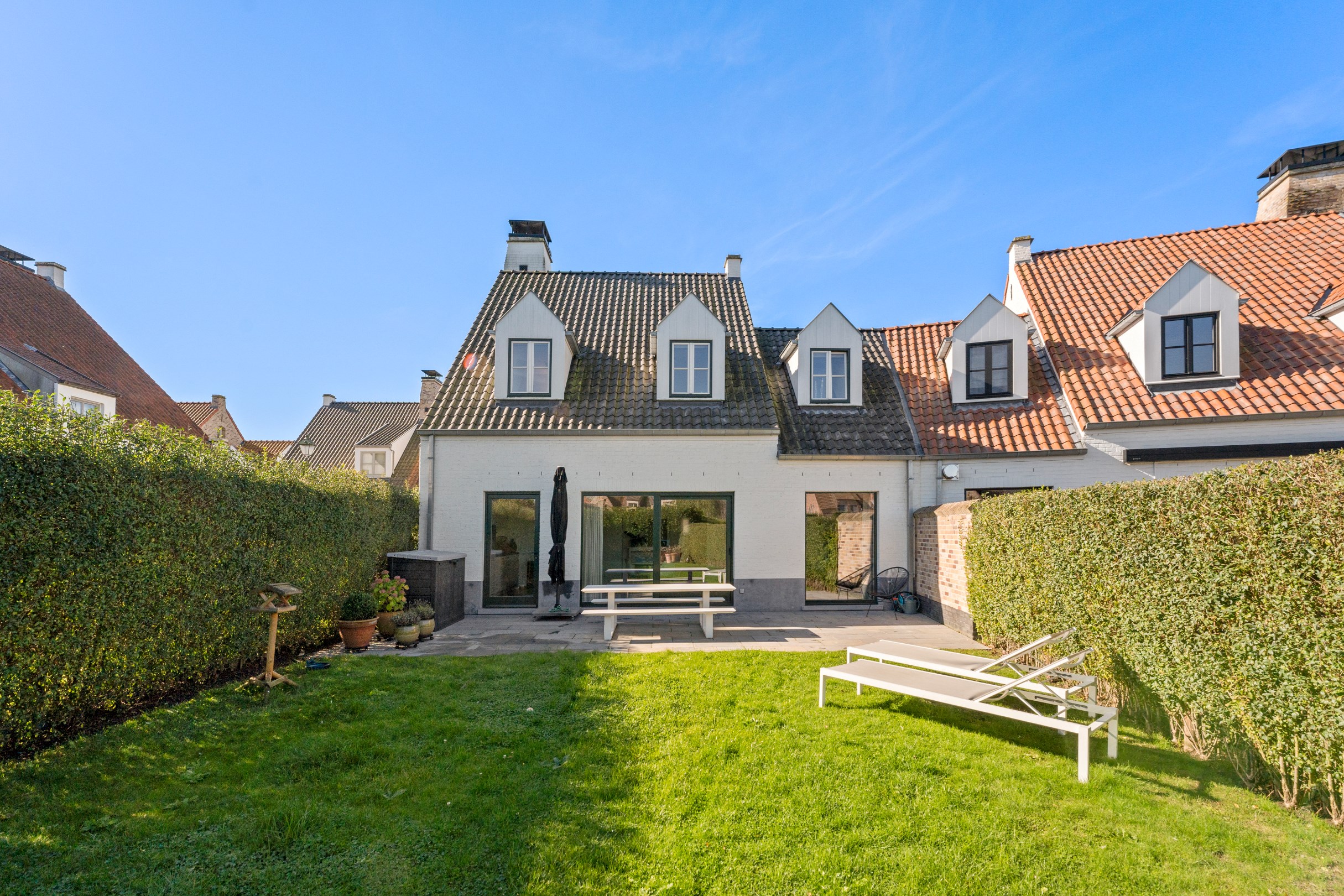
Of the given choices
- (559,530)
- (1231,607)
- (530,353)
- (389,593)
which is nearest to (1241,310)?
(1231,607)

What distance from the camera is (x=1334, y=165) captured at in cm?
1495

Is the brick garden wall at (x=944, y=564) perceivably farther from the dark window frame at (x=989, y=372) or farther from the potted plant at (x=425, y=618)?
the potted plant at (x=425, y=618)

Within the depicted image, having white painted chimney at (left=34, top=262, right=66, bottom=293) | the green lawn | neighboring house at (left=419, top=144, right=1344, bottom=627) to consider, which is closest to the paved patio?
neighboring house at (left=419, top=144, right=1344, bottom=627)

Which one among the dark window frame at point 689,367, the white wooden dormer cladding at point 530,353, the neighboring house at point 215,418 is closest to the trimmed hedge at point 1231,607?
the dark window frame at point 689,367

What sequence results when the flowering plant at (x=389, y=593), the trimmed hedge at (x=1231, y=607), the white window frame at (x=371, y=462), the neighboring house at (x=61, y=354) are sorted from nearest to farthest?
the trimmed hedge at (x=1231, y=607), the flowering plant at (x=389, y=593), the neighboring house at (x=61, y=354), the white window frame at (x=371, y=462)

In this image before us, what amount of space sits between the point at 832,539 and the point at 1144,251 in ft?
38.1

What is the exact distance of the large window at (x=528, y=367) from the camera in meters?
13.6

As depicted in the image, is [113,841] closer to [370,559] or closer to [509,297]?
[370,559]

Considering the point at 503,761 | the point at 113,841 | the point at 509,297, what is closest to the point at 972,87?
the point at 509,297

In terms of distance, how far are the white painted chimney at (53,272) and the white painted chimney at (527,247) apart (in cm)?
1716

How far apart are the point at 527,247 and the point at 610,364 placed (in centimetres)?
703

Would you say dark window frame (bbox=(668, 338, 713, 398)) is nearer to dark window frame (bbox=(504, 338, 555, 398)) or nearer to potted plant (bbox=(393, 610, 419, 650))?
dark window frame (bbox=(504, 338, 555, 398))

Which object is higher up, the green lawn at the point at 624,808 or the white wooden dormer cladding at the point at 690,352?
the white wooden dormer cladding at the point at 690,352

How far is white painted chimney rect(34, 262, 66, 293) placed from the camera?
69.3 feet
